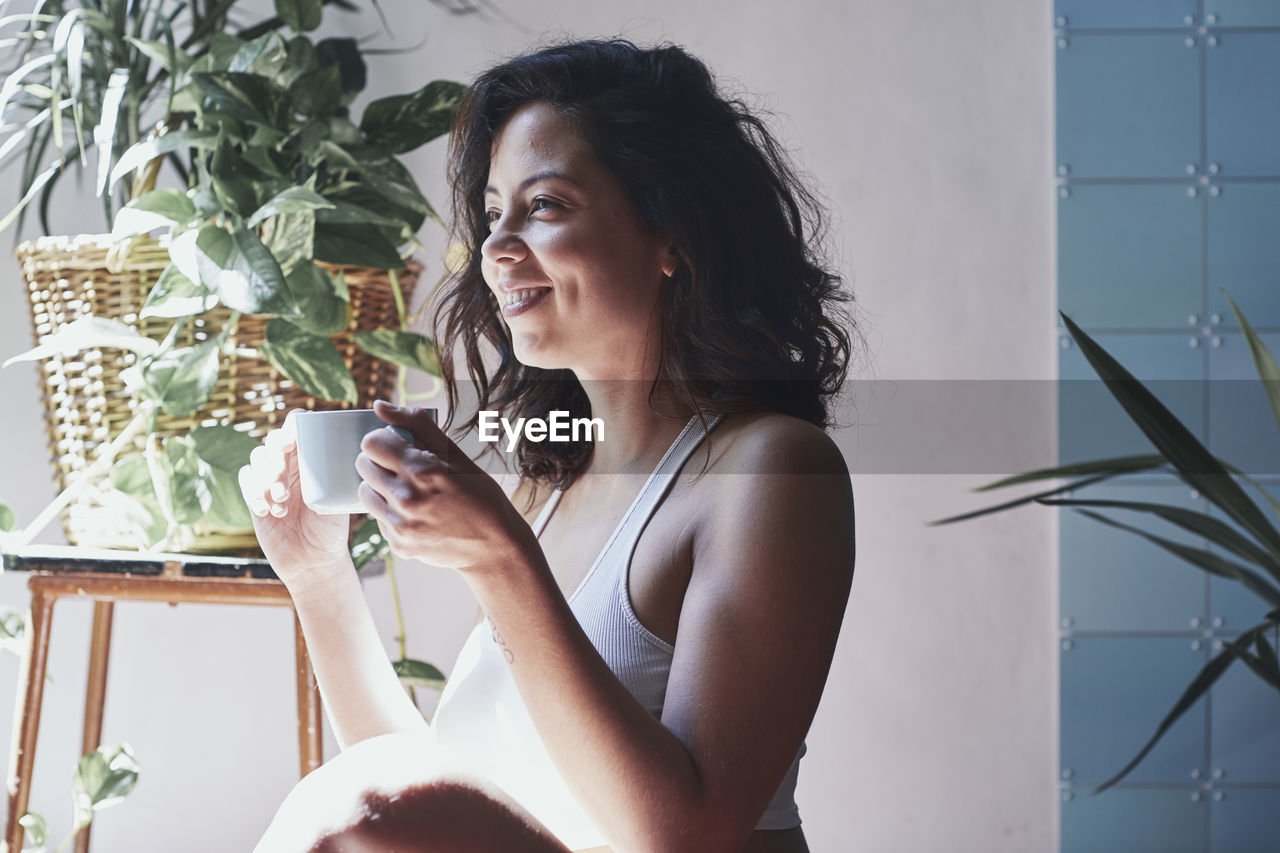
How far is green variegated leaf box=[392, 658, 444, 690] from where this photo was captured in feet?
4.66

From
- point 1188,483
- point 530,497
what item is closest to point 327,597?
point 530,497

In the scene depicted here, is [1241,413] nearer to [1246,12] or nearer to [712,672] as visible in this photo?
[1246,12]

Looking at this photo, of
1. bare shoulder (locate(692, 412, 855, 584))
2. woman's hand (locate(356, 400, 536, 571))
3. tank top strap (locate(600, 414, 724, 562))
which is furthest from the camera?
tank top strap (locate(600, 414, 724, 562))

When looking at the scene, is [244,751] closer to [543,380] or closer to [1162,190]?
[543,380]

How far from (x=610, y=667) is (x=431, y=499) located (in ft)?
0.79

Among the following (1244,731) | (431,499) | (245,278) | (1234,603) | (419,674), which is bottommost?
(1244,731)

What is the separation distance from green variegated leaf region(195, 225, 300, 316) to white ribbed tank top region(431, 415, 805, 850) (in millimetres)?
436

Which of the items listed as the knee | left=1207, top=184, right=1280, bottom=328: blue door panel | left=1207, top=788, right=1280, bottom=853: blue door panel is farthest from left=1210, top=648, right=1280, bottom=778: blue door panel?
the knee

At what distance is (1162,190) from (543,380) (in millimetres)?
1206

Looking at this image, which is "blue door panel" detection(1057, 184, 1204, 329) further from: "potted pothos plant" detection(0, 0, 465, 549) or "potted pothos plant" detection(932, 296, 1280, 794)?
"potted pothos plant" detection(0, 0, 465, 549)

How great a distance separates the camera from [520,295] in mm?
943

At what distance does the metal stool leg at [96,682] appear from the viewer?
1506mm

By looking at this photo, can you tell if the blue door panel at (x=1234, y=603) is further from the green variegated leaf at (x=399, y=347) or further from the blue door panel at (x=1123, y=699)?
the green variegated leaf at (x=399, y=347)

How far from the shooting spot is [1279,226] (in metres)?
1.84
